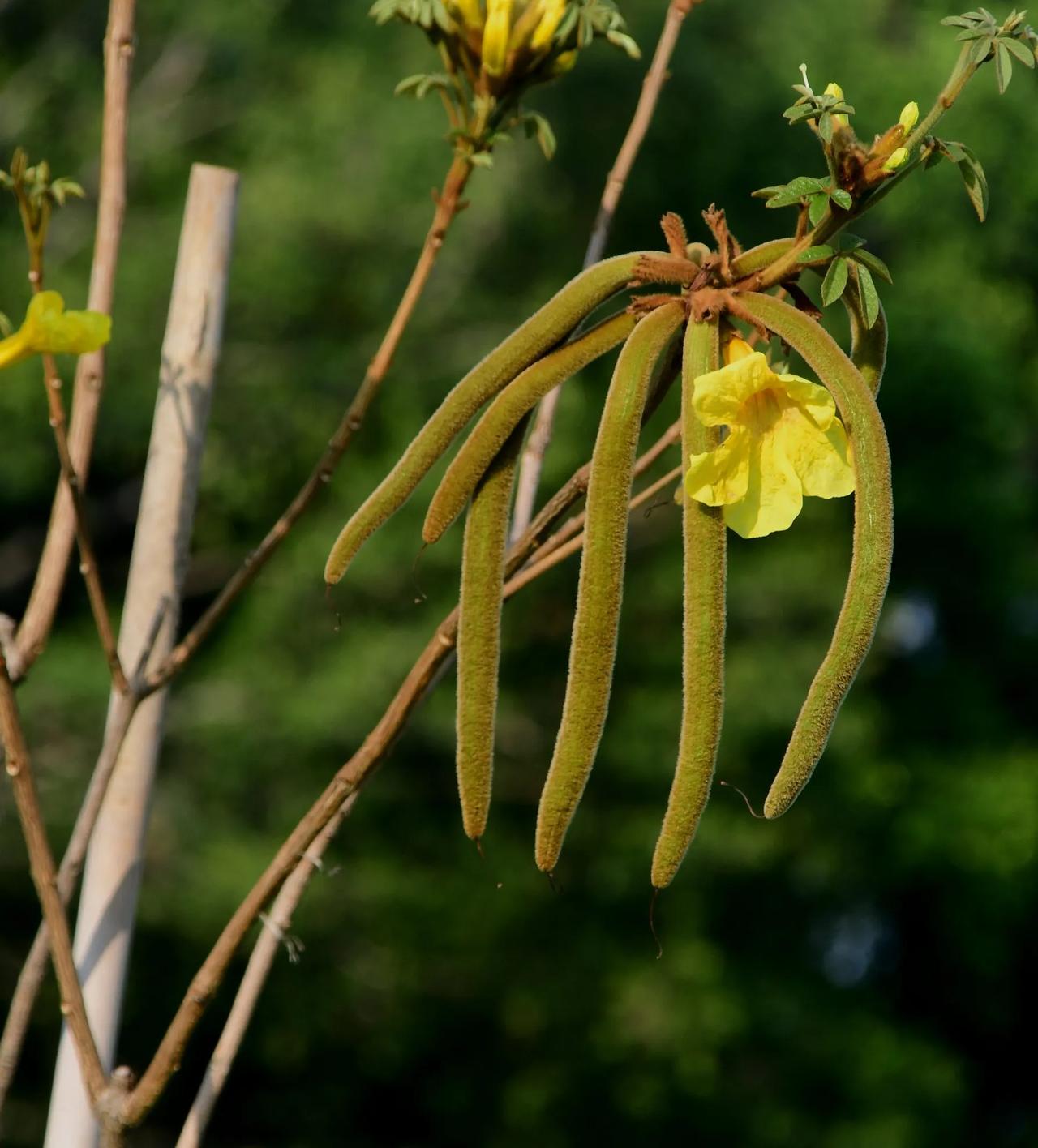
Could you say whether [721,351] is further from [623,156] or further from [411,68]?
[411,68]

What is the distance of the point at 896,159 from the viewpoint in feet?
1.89

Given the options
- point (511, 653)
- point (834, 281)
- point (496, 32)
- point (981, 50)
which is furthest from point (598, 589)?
point (511, 653)

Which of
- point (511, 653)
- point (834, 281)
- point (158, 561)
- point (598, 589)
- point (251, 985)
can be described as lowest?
point (511, 653)

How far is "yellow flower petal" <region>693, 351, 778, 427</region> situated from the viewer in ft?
1.80

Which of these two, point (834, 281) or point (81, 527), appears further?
point (81, 527)

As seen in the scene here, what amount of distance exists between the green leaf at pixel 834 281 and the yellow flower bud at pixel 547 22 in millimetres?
285

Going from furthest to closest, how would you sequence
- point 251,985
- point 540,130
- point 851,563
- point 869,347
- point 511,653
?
1. point 511,653
2. point 540,130
3. point 251,985
4. point 869,347
5. point 851,563

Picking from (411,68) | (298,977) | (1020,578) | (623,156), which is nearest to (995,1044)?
(1020,578)

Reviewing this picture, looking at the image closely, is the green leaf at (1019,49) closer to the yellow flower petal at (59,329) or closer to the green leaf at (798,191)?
the green leaf at (798,191)

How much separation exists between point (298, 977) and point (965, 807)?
9.68ft

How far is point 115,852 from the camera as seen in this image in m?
0.84

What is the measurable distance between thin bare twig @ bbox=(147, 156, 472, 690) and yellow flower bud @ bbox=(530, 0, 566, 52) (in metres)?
0.08

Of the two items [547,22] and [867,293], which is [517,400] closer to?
[867,293]

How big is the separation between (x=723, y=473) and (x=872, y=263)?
0.11 metres
